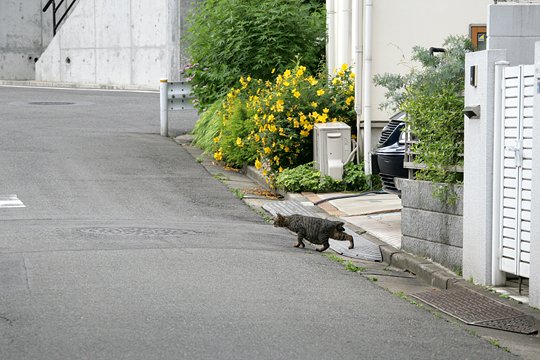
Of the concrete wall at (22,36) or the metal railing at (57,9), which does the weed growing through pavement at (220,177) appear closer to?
the metal railing at (57,9)

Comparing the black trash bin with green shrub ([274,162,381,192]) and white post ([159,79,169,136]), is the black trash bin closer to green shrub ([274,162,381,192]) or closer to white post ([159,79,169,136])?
green shrub ([274,162,381,192])

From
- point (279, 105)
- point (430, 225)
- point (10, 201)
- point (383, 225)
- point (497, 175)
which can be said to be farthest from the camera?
point (279, 105)

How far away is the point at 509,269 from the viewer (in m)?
9.26

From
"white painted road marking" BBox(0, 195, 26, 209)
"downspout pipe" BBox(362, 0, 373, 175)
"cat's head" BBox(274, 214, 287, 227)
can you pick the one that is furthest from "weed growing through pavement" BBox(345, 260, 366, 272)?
"white painted road marking" BBox(0, 195, 26, 209)

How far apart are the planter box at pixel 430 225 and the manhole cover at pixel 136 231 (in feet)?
8.32

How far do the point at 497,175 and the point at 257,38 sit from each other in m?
10.6

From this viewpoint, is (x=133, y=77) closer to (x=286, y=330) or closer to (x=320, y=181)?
(x=320, y=181)

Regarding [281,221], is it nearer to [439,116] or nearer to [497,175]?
[439,116]

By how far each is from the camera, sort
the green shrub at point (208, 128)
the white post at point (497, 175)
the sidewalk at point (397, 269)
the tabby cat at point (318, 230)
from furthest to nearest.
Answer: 1. the green shrub at point (208, 128)
2. the tabby cat at point (318, 230)
3. the white post at point (497, 175)
4. the sidewalk at point (397, 269)

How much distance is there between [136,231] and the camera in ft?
40.0

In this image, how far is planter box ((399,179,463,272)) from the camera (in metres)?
10.2

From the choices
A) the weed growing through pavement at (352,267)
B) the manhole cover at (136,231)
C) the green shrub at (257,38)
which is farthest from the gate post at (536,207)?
the green shrub at (257,38)

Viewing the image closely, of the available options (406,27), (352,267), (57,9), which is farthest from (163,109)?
(57,9)

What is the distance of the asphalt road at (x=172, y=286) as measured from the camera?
7.16 meters
